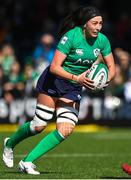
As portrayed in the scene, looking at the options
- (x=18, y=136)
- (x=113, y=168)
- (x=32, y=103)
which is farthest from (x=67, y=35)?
(x=32, y=103)

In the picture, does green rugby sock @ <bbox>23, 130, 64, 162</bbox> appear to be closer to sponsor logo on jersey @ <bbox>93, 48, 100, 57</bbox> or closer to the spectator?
sponsor logo on jersey @ <bbox>93, 48, 100, 57</bbox>

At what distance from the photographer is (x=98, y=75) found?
872cm

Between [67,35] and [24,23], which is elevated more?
[67,35]

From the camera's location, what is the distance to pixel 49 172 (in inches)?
369

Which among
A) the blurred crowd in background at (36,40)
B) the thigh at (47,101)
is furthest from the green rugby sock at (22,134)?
the blurred crowd in background at (36,40)

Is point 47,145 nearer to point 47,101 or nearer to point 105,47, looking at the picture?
point 47,101

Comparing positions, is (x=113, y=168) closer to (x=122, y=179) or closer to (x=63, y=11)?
(x=122, y=179)

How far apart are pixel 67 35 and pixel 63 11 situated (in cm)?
1325

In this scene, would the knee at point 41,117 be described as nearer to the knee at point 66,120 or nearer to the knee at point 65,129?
the knee at point 66,120

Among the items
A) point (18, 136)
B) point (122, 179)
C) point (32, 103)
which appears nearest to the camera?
point (122, 179)

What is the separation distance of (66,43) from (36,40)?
11.4 meters

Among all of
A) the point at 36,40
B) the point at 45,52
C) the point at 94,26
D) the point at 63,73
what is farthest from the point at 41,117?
the point at 36,40

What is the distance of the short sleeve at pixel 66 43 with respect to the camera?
28.9 feet

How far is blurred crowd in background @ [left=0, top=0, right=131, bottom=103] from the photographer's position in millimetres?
17484
